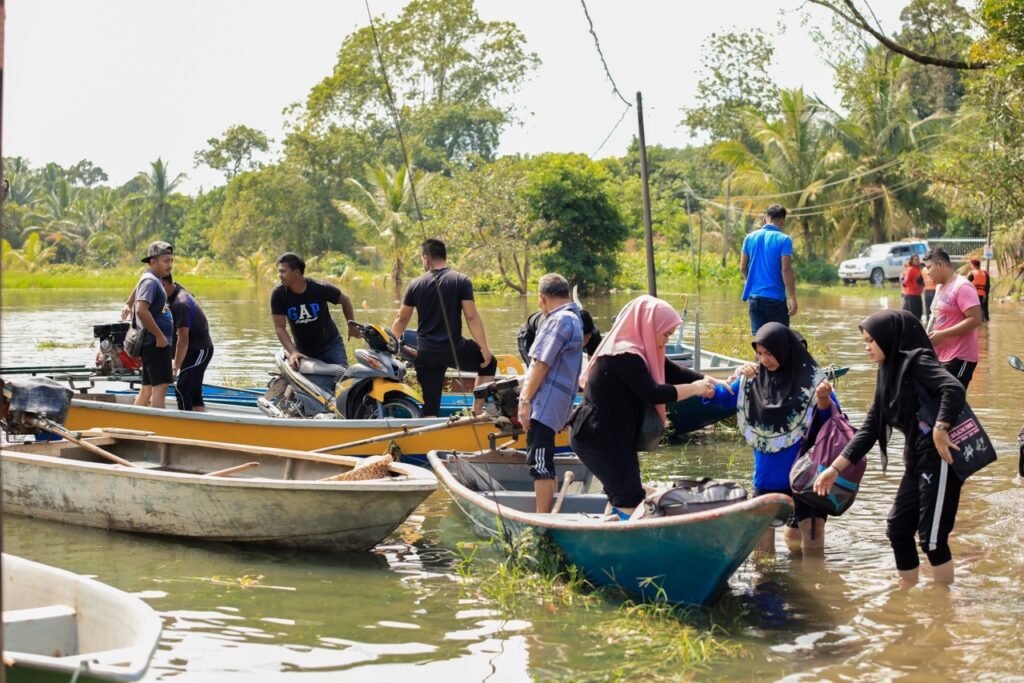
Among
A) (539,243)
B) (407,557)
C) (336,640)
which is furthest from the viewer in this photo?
(539,243)

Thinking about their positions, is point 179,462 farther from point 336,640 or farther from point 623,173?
point 623,173

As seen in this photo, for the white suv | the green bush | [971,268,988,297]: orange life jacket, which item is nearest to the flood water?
[971,268,988,297]: orange life jacket

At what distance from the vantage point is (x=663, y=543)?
593 cm

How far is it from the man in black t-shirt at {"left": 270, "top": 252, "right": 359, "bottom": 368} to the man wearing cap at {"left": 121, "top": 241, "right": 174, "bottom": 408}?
35.9 inches

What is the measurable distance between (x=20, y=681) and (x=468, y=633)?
8.43 ft

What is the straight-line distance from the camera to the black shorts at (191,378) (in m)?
10.9

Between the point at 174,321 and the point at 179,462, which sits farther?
the point at 174,321

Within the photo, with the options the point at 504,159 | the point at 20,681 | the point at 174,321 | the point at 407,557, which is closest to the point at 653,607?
the point at 407,557

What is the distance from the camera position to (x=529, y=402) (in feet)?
23.2

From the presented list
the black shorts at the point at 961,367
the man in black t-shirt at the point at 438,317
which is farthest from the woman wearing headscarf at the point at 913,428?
the man in black t-shirt at the point at 438,317

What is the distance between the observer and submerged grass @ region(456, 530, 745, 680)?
18.4 feet

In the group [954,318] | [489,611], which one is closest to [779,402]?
[489,611]

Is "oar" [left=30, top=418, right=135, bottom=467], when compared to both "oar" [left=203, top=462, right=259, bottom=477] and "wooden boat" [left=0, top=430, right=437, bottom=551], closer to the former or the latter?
"wooden boat" [left=0, top=430, right=437, bottom=551]

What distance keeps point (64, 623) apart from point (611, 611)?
9.04 feet
